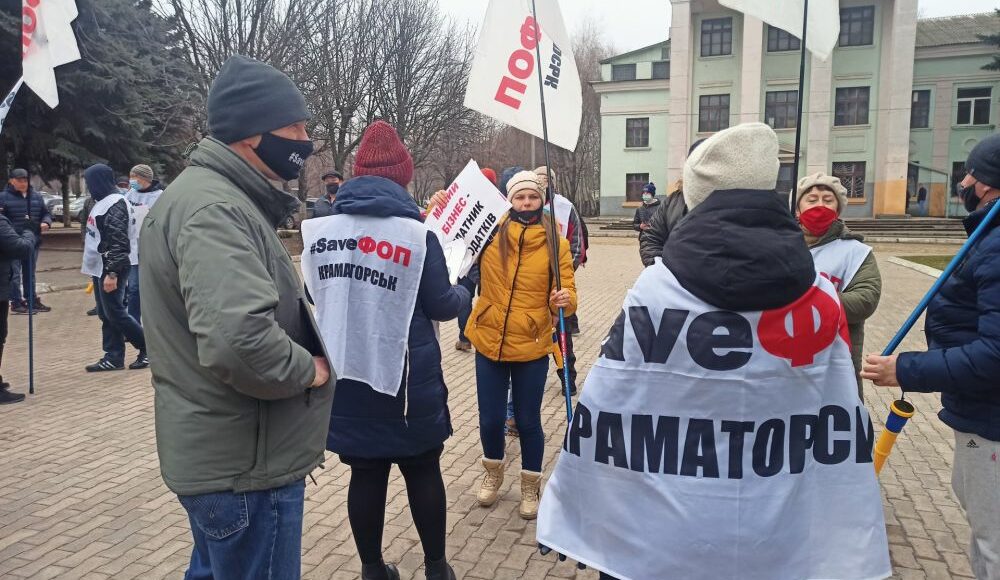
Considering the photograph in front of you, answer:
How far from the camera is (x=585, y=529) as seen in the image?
2283 mm

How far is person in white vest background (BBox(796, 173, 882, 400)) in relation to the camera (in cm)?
366

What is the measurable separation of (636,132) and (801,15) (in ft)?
137

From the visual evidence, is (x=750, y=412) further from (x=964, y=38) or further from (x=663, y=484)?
(x=964, y=38)

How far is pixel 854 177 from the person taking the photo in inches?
1506

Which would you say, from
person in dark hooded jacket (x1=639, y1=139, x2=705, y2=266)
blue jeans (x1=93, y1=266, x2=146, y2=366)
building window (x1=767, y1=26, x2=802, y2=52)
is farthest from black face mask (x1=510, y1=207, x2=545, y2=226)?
building window (x1=767, y1=26, x2=802, y2=52)

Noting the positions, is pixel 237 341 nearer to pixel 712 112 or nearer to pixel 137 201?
pixel 137 201

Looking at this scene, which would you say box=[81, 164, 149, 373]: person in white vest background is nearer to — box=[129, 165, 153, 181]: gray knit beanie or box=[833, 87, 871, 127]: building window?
box=[129, 165, 153, 181]: gray knit beanie

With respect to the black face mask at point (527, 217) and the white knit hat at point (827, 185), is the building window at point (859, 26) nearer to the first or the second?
the white knit hat at point (827, 185)

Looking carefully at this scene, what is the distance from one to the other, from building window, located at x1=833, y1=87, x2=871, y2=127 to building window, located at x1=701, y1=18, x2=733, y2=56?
253 inches

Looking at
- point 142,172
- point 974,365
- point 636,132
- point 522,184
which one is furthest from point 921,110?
point 974,365

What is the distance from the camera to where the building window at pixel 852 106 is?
124 feet

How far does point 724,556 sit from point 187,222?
5.79 ft

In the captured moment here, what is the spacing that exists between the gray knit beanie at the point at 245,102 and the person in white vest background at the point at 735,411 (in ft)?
4.01

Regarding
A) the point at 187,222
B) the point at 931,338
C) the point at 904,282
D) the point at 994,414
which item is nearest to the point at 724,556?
the point at 994,414
